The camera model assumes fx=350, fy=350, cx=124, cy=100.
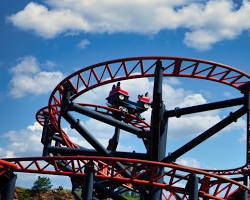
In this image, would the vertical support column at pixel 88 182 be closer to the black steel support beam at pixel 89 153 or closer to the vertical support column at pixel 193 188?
the black steel support beam at pixel 89 153

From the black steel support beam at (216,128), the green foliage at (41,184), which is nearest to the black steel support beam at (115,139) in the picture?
the black steel support beam at (216,128)

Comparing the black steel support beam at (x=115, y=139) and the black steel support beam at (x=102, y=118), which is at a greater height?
the black steel support beam at (x=115, y=139)

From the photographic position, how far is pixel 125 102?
2008 cm

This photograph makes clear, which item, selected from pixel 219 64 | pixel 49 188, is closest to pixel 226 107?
pixel 219 64

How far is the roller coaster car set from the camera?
1989 centimetres

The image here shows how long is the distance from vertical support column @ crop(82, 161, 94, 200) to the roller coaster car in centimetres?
651

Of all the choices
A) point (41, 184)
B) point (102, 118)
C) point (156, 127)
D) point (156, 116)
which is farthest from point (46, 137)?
point (41, 184)

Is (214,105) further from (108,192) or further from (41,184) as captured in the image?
(41,184)

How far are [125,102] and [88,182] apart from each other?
7253 mm

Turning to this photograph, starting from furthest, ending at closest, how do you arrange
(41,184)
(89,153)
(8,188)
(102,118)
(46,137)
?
(41,184), (46,137), (89,153), (102,118), (8,188)

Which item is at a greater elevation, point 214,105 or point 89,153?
point 214,105

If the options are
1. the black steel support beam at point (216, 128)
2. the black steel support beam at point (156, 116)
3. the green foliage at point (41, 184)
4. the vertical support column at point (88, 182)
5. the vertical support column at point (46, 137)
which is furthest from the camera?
the green foliage at point (41, 184)

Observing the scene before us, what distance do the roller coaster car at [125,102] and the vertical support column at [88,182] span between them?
6508 mm

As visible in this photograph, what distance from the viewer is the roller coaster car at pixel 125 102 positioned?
65.3ft
